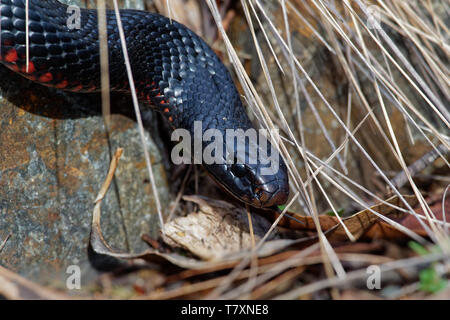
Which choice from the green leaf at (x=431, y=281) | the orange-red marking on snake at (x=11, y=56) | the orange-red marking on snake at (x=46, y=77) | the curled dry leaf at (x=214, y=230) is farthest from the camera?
the curled dry leaf at (x=214, y=230)

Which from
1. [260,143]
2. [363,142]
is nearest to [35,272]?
[260,143]

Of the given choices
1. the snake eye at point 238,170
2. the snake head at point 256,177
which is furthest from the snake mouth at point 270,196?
the snake eye at point 238,170

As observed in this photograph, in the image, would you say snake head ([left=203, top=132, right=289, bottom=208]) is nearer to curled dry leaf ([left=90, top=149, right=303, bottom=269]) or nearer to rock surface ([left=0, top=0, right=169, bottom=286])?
curled dry leaf ([left=90, top=149, right=303, bottom=269])

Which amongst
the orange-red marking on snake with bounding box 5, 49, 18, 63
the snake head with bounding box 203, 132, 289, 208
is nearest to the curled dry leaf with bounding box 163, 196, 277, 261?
the snake head with bounding box 203, 132, 289, 208

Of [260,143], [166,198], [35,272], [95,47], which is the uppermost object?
[95,47]

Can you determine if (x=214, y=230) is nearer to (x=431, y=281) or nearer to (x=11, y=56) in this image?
(x=431, y=281)

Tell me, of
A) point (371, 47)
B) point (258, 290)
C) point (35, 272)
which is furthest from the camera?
point (371, 47)

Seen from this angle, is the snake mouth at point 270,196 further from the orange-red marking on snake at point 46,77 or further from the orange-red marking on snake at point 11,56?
the orange-red marking on snake at point 11,56
